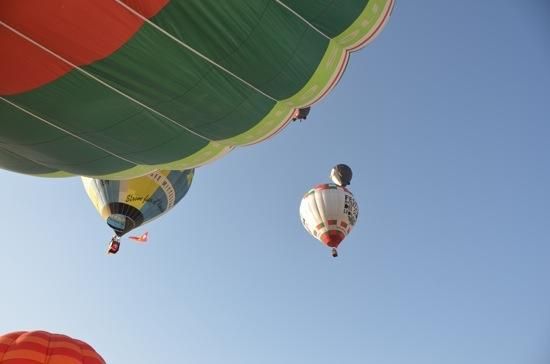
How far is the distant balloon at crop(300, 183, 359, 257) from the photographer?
10781 mm

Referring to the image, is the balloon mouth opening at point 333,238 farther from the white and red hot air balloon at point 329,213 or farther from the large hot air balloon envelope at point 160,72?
the large hot air balloon envelope at point 160,72

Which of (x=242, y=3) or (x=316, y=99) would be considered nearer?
(x=242, y=3)

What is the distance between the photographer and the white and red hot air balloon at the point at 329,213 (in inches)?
424

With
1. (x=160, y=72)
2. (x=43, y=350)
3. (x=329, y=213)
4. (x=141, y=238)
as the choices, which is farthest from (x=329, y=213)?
(x=160, y=72)

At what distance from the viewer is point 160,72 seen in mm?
3777

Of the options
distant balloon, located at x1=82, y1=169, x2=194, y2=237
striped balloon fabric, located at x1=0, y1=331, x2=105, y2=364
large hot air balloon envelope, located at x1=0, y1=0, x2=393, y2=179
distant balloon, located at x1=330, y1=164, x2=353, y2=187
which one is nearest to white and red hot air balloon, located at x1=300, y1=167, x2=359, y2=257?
distant balloon, located at x1=330, y1=164, x2=353, y2=187

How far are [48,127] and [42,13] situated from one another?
1.43m

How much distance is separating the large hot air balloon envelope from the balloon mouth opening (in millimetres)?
6047

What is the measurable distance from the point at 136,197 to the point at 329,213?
172 inches

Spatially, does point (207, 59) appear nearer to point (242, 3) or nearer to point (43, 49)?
point (242, 3)

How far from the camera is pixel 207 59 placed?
3.88 meters

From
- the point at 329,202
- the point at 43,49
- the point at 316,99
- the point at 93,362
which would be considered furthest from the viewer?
the point at 329,202

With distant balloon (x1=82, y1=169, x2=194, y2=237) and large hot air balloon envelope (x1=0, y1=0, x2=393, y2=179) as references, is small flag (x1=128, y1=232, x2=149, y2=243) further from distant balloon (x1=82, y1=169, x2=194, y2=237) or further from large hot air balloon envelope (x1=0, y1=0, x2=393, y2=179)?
large hot air balloon envelope (x1=0, y1=0, x2=393, y2=179)

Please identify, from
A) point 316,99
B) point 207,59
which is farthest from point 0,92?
point 316,99
